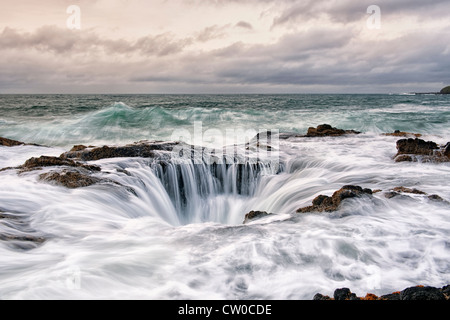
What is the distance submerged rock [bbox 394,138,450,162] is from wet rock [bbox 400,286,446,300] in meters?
6.77

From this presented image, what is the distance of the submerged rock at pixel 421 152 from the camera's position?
324 inches

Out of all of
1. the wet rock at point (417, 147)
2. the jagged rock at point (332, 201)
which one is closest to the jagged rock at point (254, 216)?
the jagged rock at point (332, 201)

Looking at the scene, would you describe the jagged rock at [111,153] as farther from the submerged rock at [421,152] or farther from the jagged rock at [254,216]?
the submerged rock at [421,152]

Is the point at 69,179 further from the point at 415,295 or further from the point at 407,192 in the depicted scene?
the point at 407,192

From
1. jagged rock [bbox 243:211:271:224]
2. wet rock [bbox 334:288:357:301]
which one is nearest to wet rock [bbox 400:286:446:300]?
wet rock [bbox 334:288:357:301]

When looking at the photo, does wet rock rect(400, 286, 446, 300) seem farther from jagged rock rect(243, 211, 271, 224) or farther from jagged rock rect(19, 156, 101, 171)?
jagged rock rect(19, 156, 101, 171)

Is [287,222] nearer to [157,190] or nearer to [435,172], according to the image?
[157,190]

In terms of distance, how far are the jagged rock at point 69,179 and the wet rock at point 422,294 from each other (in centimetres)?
486

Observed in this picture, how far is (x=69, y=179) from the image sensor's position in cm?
551

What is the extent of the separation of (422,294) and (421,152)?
7270 mm

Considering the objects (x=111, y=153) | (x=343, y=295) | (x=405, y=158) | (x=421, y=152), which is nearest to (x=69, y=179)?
(x=111, y=153)

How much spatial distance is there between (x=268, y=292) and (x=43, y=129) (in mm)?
19929

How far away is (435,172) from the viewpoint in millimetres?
7242

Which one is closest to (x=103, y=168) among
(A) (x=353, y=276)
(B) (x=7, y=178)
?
(B) (x=7, y=178)
